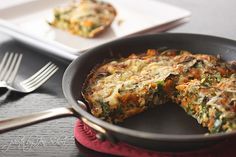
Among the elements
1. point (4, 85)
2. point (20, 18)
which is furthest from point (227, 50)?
point (20, 18)

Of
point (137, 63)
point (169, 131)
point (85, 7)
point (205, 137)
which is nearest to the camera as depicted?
point (205, 137)

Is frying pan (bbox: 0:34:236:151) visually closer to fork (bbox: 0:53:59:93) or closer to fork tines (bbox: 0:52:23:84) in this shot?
fork (bbox: 0:53:59:93)

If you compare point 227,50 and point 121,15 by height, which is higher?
point 227,50

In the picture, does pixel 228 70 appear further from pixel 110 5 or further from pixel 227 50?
pixel 110 5

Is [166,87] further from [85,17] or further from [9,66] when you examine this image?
[85,17]

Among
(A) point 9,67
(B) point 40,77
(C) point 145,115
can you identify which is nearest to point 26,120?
(C) point 145,115

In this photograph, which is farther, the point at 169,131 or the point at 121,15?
the point at 121,15

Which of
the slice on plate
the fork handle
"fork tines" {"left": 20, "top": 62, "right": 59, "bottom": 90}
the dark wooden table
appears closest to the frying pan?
the fork handle

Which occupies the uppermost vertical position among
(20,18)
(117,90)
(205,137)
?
(205,137)
